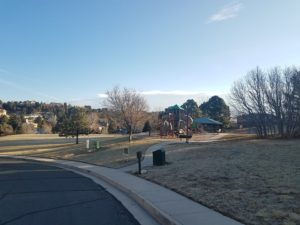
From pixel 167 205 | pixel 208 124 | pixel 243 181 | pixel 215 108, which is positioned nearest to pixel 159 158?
pixel 243 181

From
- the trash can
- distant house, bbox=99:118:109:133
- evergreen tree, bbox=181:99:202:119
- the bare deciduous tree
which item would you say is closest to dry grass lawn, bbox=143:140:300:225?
the trash can

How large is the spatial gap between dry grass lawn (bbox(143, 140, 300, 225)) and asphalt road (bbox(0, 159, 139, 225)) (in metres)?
2.22

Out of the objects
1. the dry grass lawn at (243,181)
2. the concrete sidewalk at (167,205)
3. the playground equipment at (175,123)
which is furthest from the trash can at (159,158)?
the playground equipment at (175,123)

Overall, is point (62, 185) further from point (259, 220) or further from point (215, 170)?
point (259, 220)

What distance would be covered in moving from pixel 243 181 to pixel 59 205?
5.56 m

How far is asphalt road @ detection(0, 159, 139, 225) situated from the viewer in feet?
30.6

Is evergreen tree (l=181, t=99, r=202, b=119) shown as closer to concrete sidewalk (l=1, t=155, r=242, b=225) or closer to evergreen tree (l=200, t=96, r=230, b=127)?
evergreen tree (l=200, t=96, r=230, b=127)

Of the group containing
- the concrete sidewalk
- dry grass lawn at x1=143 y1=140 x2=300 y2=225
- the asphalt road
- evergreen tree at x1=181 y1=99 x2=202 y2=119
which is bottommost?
the asphalt road

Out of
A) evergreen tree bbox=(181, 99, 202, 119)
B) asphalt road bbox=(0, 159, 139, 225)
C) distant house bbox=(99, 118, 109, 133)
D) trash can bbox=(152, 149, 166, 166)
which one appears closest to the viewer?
asphalt road bbox=(0, 159, 139, 225)

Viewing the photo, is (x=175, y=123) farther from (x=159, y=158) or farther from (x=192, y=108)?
(x=159, y=158)

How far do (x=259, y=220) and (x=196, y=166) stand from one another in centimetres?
958

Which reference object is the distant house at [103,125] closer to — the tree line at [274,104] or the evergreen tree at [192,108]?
the evergreen tree at [192,108]

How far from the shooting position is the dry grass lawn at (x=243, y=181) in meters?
8.67

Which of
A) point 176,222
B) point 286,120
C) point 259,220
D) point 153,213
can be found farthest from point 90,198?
point 286,120
